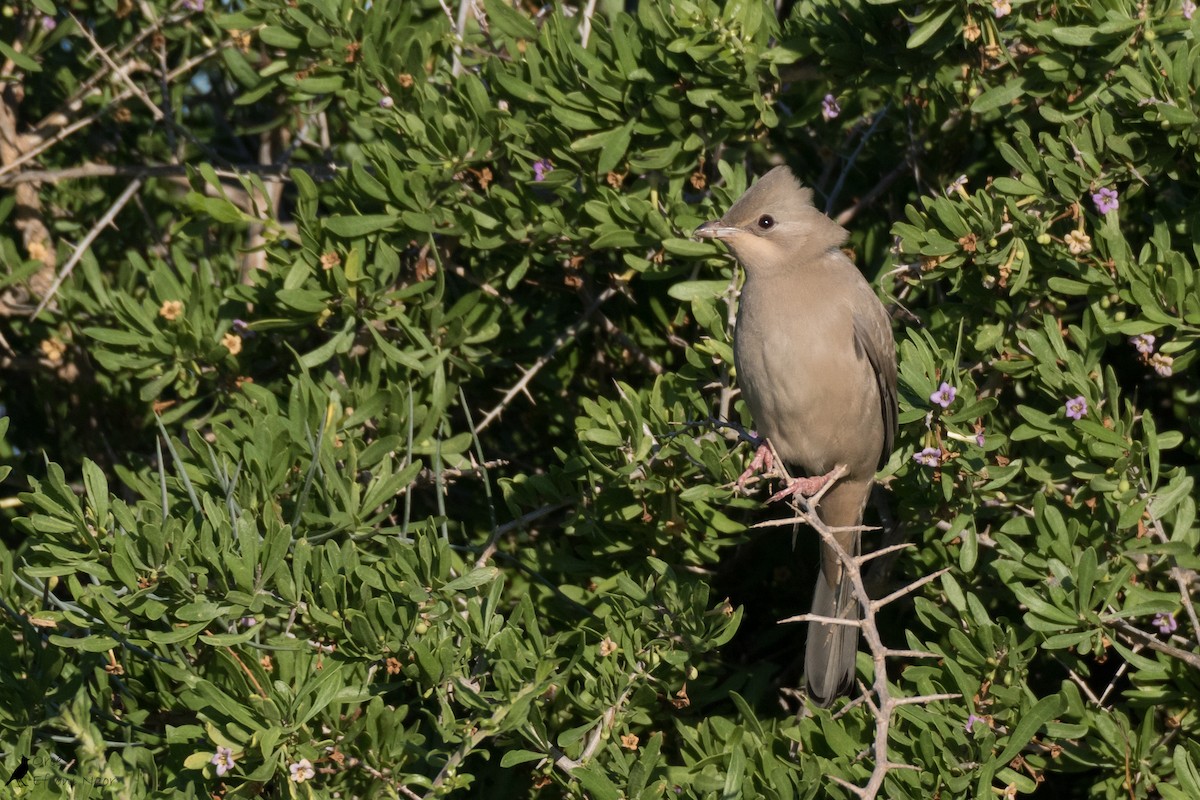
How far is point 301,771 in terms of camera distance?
331 centimetres

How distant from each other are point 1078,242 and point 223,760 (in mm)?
2701

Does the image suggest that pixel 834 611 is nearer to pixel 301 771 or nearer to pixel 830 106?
pixel 830 106

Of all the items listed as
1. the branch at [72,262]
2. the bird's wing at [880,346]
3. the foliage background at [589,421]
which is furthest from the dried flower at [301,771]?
the branch at [72,262]

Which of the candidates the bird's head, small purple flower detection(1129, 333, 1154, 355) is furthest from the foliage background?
the bird's head

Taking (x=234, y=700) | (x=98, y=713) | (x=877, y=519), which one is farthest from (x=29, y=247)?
(x=877, y=519)

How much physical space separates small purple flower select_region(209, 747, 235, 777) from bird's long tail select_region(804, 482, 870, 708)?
1667mm

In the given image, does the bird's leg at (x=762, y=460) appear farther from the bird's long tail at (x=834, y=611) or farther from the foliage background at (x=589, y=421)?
the bird's long tail at (x=834, y=611)

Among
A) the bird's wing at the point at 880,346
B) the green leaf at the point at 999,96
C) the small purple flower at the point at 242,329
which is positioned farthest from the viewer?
the small purple flower at the point at 242,329

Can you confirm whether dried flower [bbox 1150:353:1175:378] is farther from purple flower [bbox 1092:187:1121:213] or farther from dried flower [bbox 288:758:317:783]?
dried flower [bbox 288:758:317:783]

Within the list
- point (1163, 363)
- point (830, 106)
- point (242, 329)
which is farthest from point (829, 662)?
point (242, 329)

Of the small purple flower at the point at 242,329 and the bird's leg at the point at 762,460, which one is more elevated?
the small purple flower at the point at 242,329

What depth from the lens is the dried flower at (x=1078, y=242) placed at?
376 cm

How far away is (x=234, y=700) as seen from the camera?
3449mm

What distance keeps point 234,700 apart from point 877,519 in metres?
2.72
